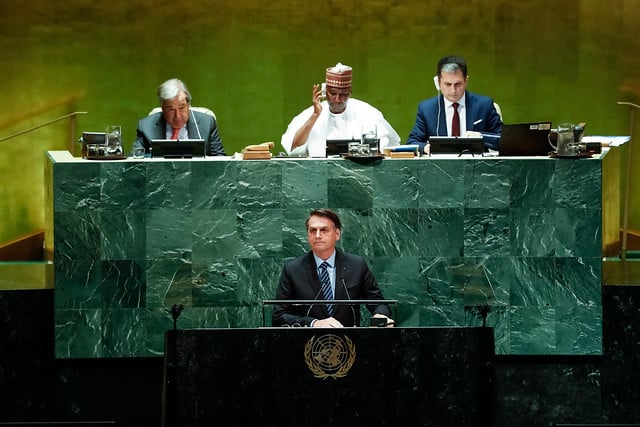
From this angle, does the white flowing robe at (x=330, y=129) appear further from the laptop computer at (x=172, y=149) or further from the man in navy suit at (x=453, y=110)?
the laptop computer at (x=172, y=149)

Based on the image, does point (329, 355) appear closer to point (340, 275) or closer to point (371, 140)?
point (340, 275)

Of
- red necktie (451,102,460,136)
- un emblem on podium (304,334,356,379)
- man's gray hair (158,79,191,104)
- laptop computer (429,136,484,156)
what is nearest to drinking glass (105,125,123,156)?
man's gray hair (158,79,191,104)

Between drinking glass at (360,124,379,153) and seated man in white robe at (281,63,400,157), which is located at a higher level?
seated man in white robe at (281,63,400,157)

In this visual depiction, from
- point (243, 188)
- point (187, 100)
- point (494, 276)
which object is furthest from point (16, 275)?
point (494, 276)

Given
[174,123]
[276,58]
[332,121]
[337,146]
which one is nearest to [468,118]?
[332,121]

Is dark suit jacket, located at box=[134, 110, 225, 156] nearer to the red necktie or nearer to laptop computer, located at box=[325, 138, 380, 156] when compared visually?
laptop computer, located at box=[325, 138, 380, 156]

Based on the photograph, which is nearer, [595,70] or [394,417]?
[394,417]

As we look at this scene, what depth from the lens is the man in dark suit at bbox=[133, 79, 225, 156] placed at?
7.24 metres

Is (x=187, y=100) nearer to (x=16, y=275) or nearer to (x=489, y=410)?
(x=16, y=275)

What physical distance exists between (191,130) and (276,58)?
9.02 ft

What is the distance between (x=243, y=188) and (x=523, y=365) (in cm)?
171

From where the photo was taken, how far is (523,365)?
6250 mm

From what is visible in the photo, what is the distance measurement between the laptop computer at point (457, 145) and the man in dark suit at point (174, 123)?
1.47m

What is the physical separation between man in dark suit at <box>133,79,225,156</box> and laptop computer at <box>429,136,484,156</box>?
1.47 meters
